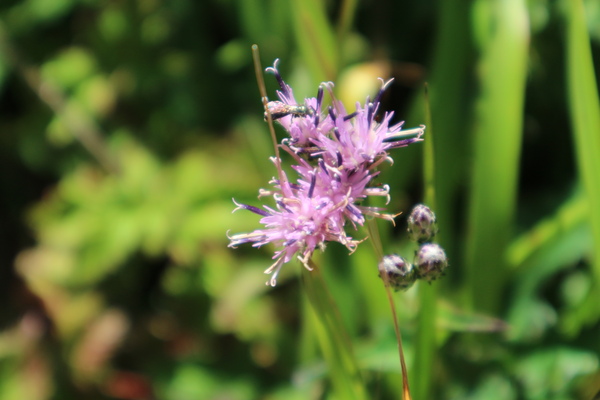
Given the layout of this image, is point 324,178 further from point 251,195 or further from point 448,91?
point 251,195

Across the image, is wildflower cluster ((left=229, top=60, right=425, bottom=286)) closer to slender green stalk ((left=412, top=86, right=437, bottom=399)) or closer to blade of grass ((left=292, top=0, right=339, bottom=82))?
slender green stalk ((left=412, top=86, right=437, bottom=399))

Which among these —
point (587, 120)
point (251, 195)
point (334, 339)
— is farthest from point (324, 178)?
point (251, 195)

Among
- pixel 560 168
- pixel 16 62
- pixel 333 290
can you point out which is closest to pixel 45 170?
pixel 16 62

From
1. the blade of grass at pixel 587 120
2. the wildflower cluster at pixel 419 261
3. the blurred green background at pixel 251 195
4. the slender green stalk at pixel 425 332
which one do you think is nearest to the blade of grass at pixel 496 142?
the blurred green background at pixel 251 195

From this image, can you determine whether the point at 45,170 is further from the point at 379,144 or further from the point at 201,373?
the point at 379,144

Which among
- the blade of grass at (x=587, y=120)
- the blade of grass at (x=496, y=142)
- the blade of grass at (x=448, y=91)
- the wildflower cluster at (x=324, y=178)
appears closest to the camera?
the wildflower cluster at (x=324, y=178)

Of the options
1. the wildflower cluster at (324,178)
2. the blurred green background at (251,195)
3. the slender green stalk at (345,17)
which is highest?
the slender green stalk at (345,17)

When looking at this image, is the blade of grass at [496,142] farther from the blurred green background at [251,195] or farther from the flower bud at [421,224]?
the flower bud at [421,224]
